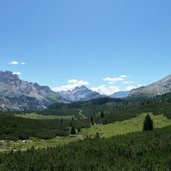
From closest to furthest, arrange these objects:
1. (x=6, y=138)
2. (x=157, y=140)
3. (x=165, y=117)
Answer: (x=157, y=140)
(x=6, y=138)
(x=165, y=117)

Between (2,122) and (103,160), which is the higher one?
(2,122)

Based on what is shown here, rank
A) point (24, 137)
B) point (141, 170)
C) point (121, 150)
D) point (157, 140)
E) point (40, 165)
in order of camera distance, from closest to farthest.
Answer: point (141, 170)
point (40, 165)
point (121, 150)
point (157, 140)
point (24, 137)

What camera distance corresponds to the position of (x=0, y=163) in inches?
1800

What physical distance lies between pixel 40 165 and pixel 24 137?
4717cm

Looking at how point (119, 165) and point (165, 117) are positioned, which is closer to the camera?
point (119, 165)

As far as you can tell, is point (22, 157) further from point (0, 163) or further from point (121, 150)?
point (121, 150)

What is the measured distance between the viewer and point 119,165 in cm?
4212

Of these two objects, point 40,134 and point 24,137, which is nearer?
point 24,137

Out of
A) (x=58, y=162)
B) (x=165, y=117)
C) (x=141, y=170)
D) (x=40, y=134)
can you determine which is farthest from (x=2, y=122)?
(x=141, y=170)

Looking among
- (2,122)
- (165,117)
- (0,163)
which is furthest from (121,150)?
(165,117)

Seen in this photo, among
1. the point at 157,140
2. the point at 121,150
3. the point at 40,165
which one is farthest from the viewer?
the point at 157,140

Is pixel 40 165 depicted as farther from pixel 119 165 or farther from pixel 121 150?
pixel 121 150

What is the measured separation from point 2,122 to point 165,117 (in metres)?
49.9

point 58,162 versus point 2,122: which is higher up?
point 2,122
